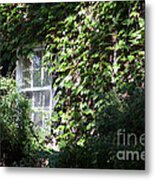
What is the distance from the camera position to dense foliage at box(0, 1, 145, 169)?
3279 millimetres

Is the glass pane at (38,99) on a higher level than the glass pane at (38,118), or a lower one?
higher

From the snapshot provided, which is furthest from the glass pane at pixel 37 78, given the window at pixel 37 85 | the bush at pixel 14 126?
the bush at pixel 14 126

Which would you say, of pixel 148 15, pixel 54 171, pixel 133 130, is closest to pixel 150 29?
pixel 148 15

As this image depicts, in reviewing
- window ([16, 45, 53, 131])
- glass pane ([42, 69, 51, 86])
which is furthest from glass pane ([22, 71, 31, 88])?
glass pane ([42, 69, 51, 86])

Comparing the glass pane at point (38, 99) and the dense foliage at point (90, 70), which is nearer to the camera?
the dense foliage at point (90, 70)

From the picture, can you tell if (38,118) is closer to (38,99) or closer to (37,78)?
(38,99)

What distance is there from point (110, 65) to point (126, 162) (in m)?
0.64

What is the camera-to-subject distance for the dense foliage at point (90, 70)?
328 cm

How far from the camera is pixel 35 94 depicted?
3445mm

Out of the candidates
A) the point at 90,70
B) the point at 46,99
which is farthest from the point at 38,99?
the point at 90,70

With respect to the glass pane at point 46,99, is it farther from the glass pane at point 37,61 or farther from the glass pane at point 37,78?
the glass pane at point 37,61

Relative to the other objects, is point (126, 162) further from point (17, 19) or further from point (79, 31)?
point (17, 19)

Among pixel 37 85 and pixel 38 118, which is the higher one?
pixel 37 85

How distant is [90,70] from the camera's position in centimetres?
338
